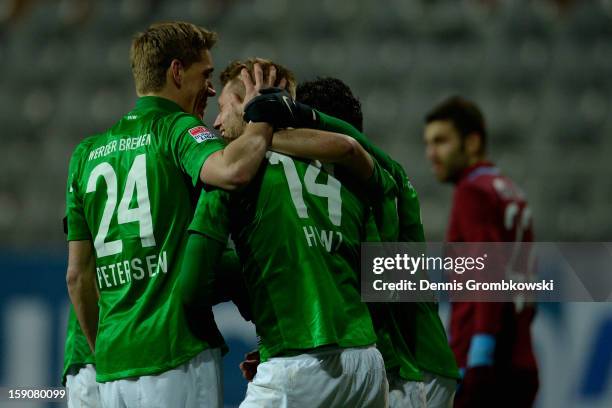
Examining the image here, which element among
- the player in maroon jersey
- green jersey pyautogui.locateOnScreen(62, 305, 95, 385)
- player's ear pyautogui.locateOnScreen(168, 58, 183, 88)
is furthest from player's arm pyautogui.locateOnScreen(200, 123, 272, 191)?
the player in maroon jersey

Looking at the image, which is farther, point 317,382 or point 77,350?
point 77,350

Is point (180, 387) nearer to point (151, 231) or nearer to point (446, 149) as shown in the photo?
point (151, 231)

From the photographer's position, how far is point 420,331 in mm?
2924

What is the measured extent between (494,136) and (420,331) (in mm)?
3719

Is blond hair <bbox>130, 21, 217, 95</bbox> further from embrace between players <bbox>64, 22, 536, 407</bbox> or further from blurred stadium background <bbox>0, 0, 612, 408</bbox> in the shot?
blurred stadium background <bbox>0, 0, 612, 408</bbox>

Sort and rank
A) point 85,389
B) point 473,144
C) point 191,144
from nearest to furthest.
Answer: point 191,144
point 85,389
point 473,144

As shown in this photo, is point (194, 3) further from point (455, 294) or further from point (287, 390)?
point (287, 390)

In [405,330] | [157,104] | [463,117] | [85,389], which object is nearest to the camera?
[157,104]

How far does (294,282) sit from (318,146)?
0.37 metres

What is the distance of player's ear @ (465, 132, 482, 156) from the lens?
5.16 m

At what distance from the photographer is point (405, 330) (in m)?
2.91

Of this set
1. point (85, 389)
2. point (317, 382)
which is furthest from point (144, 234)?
point (85, 389)

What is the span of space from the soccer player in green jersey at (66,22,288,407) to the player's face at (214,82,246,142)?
84mm

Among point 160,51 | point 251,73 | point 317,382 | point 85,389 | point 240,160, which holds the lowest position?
point 317,382
